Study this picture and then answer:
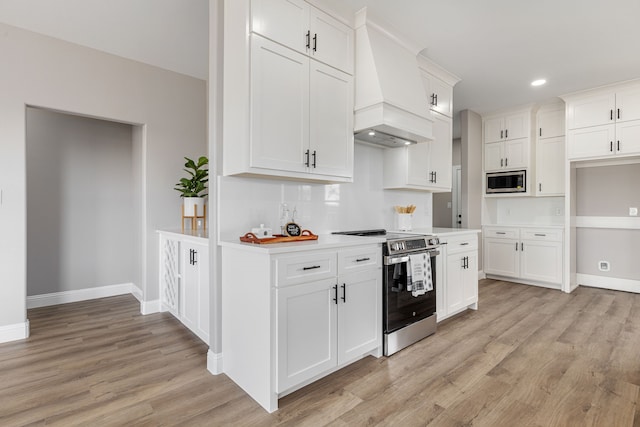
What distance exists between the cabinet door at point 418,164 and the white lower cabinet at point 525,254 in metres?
2.36

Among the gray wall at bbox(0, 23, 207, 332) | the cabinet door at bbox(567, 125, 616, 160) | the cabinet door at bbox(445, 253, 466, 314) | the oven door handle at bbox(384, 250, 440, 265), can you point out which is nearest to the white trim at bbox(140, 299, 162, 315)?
the gray wall at bbox(0, 23, 207, 332)

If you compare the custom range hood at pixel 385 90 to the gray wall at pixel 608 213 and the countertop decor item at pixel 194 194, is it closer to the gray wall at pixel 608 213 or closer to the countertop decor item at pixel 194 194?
the countertop decor item at pixel 194 194

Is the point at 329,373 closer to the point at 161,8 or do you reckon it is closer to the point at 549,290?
the point at 161,8

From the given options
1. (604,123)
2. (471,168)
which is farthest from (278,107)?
(604,123)

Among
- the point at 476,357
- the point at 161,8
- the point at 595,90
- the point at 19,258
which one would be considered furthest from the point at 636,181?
the point at 19,258

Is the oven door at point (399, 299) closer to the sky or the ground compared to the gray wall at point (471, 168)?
closer to the ground

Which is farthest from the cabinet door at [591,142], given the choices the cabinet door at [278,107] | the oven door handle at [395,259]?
the cabinet door at [278,107]

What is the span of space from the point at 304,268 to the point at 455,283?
6.78ft

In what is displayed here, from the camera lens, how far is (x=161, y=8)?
8.75 feet

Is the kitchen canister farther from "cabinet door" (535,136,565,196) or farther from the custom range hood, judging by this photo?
"cabinet door" (535,136,565,196)

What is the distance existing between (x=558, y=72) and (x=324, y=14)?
3.12 metres

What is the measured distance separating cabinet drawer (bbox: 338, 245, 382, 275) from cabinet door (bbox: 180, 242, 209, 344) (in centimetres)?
109

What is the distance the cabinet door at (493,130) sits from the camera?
206 inches

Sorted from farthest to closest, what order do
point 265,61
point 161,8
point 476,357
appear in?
point 161,8, point 476,357, point 265,61
